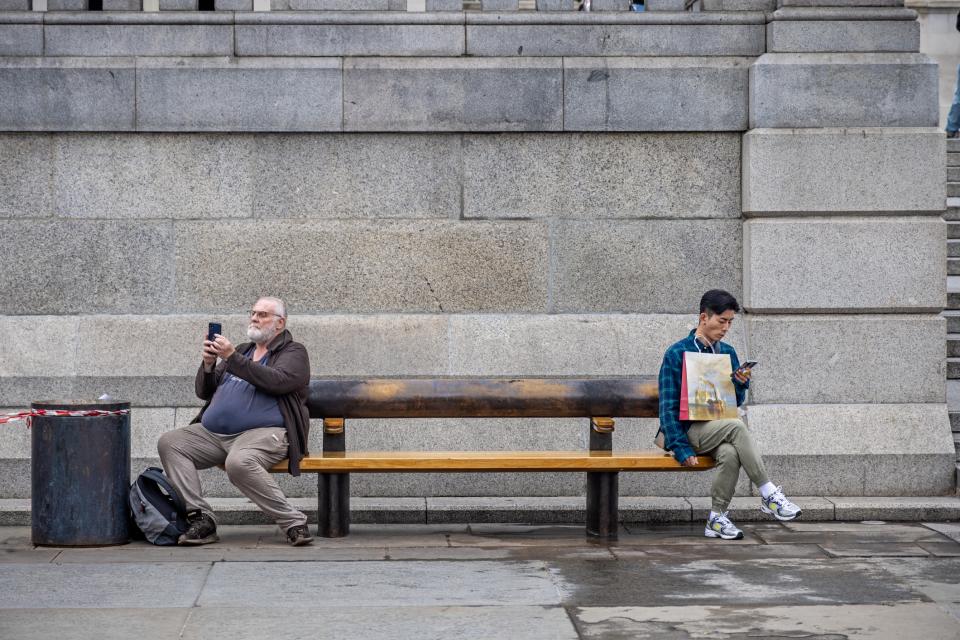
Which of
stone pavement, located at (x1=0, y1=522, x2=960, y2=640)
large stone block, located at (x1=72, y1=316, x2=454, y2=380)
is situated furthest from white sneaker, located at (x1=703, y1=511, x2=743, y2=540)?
large stone block, located at (x1=72, y1=316, x2=454, y2=380)

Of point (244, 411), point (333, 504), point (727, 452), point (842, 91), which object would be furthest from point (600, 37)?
point (333, 504)

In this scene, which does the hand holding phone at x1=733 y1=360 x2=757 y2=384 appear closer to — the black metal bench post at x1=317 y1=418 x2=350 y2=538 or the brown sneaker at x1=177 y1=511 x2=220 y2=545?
the black metal bench post at x1=317 y1=418 x2=350 y2=538

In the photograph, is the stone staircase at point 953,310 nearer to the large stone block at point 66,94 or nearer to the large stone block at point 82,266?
the large stone block at point 82,266

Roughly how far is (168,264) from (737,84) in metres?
4.09

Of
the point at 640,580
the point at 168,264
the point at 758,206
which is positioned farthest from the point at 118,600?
the point at 758,206

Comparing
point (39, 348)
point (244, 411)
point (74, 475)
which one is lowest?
point (74, 475)

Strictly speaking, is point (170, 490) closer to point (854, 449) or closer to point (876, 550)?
point (876, 550)

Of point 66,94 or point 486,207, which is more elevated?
point 66,94

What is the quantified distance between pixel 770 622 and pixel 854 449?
350 centimetres

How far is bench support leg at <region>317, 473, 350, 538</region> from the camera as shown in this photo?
27.6 feet

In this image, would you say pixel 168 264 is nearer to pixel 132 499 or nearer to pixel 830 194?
pixel 132 499

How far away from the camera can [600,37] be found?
31.7 ft

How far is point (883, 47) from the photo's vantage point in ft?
31.4

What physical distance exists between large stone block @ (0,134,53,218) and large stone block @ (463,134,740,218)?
2856 mm
